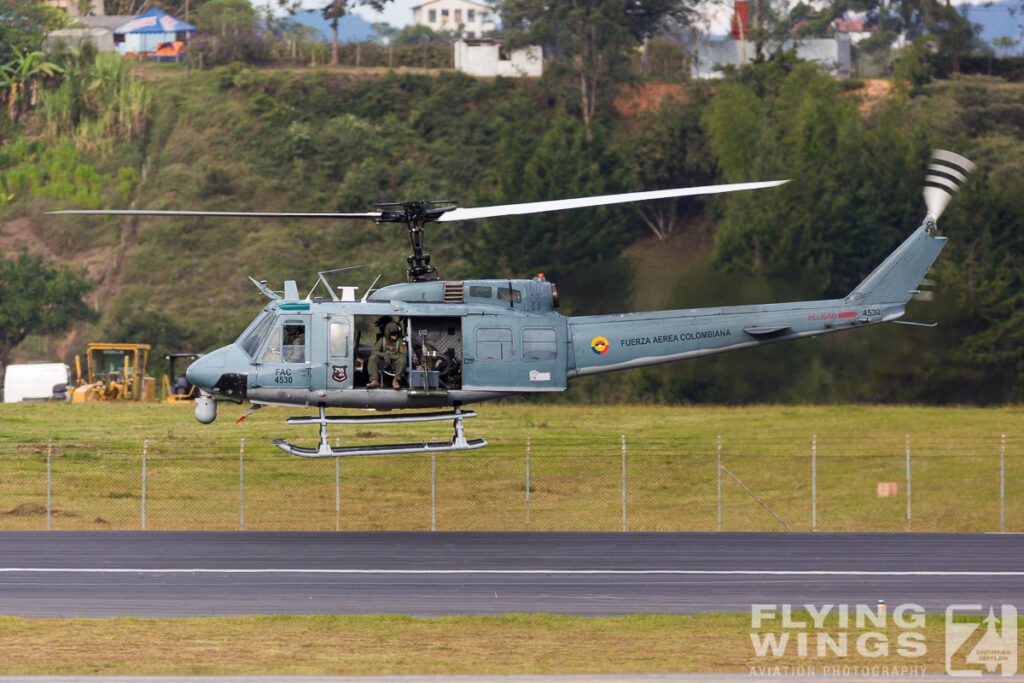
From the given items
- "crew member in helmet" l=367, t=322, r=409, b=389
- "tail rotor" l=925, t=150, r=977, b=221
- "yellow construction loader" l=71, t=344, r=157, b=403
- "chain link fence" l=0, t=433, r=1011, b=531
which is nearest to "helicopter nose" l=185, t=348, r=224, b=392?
"crew member in helmet" l=367, t=322, r=409, b=389

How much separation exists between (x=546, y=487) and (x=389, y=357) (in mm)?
15750

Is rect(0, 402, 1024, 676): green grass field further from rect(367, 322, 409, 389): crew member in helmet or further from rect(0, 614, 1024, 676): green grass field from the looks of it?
rect(367, 322, 409, 389): crew member in helmet

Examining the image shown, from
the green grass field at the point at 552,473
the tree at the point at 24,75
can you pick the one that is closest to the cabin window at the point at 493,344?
the green grass field at the point at 552,473

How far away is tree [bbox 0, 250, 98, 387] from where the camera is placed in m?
74.3

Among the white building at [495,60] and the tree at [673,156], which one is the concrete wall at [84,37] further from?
the tree at [673,156]

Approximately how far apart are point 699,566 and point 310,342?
978cm

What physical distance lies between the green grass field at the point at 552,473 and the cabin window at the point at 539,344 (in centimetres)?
912

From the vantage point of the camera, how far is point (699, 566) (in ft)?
94.9

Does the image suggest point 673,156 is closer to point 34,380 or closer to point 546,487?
point 34,380

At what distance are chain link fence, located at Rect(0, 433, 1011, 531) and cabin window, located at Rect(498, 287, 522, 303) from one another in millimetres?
9475

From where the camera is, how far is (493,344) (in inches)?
1044

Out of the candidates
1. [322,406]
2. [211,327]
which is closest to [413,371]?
[322,406]

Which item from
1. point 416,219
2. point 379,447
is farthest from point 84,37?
point 416,219

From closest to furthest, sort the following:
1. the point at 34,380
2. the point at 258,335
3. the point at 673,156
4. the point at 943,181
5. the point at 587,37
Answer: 1. the point at 258,335
2. the point at 943,181
3. the point at 34,380
4. the point at 673,156
5. the point at 587,37
